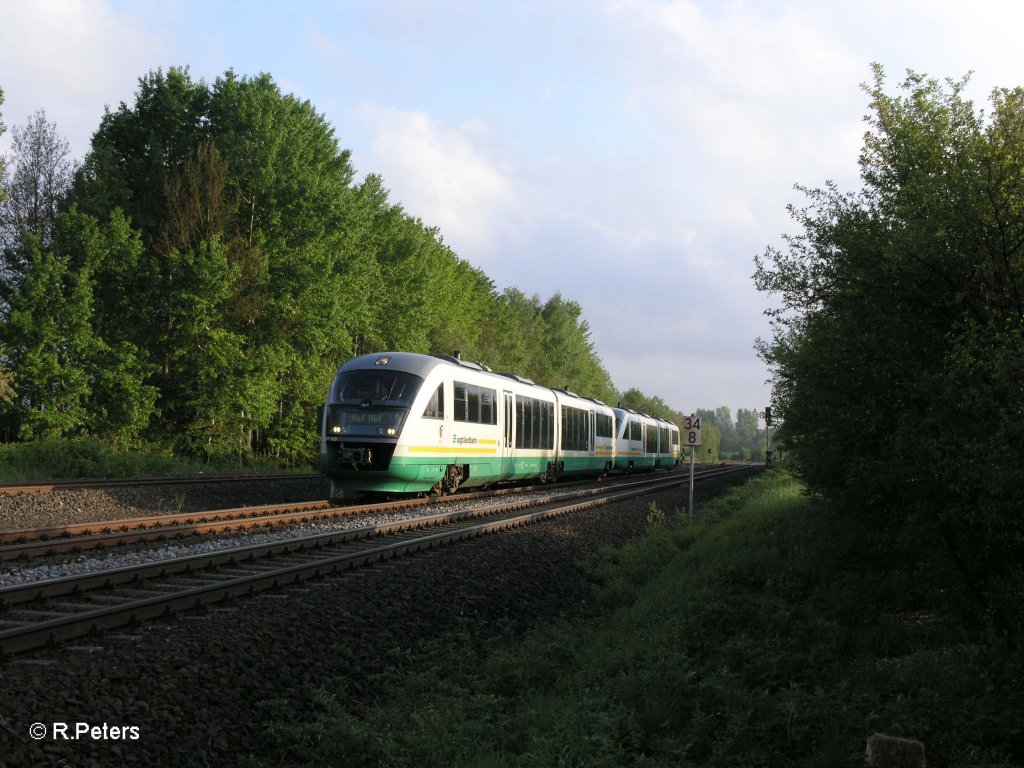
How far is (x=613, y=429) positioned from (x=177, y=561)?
29760mm

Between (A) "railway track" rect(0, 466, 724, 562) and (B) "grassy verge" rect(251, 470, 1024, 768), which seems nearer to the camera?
(B) "grassy verge" rect(251, 470, 1024, 768)

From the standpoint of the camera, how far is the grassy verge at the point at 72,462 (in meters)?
21.5

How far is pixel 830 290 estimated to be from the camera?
1112 cm

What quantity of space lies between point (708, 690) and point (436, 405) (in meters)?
12.2

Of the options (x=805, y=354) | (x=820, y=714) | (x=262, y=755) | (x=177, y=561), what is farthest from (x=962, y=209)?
(x=177, y=561)

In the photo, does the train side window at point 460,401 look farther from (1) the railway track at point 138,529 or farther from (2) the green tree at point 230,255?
(2) the green tree at point 230,255

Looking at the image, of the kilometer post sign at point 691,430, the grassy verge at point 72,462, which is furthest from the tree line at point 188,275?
the kilometer post sign at point 691,430

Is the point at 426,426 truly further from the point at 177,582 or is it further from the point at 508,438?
the point at 177,582

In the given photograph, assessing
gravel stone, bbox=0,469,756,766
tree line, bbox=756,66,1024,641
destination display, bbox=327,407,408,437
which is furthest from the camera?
destination display, bbox=327,407,408,437

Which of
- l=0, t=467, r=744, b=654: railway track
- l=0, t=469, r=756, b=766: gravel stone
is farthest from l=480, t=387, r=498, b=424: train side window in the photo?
l=0, t=469, r=756, b=766: gravel stone

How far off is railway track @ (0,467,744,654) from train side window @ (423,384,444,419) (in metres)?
4.60

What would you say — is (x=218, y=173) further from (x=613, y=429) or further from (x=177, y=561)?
(x=177, y=561)
